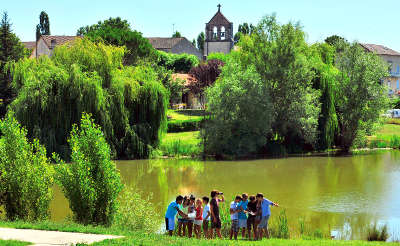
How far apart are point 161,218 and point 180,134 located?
2915 cm

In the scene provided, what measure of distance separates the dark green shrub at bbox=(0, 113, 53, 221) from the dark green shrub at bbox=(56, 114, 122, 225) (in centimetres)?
65

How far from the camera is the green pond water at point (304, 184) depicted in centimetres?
2061

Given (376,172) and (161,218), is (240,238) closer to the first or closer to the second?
(161,218)

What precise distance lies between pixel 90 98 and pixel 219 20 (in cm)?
7044

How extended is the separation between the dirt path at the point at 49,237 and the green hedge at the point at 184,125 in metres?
36.5

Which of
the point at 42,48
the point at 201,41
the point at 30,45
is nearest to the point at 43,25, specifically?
the point at 30,45

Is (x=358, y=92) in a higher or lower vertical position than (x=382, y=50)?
lower

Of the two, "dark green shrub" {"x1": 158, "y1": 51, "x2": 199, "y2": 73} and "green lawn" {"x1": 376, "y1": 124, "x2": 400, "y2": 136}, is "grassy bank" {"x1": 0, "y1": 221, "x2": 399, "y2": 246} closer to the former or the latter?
"green lawn" {"x1": 376, "y1": 124, "x2": 400, "y2": 136}

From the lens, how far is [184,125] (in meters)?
50.9

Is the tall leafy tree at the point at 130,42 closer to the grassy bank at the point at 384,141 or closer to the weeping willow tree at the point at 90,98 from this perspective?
the weeping willow tree at the point at 90,98

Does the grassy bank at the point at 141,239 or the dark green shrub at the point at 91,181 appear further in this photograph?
the dark green shrub at the point at 91,181

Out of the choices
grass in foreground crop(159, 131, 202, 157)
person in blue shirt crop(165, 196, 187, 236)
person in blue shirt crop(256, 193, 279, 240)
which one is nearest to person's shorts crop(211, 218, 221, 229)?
person in blue shirt crop(165, 196, 187, 236)

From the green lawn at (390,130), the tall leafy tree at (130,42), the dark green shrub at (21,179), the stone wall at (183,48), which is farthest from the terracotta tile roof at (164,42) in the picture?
the dark green shrub at (21,179)

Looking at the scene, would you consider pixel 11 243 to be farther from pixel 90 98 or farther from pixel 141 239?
pixel 90 98
